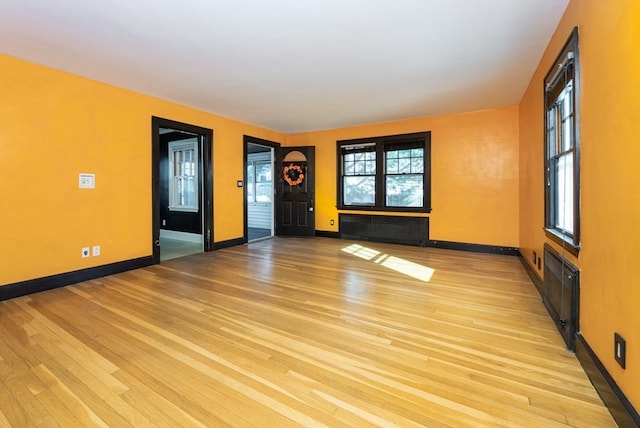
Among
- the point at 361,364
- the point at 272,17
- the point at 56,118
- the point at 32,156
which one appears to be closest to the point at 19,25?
the point at 56,118

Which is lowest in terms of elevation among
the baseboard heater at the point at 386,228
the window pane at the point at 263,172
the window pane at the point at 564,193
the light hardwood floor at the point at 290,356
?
the light hardwood floor at the point at 290,356

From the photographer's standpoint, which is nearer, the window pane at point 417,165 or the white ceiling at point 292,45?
the white ceiling at point 292,45

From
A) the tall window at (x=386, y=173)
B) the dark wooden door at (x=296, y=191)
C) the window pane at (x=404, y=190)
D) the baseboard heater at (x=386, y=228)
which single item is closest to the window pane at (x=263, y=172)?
the dark wooden door at (x=296, y=191)

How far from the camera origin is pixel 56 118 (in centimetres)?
338

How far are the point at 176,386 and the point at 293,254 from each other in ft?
11.6

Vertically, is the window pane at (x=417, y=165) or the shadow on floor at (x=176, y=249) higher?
the window pane at (x=417, y=165)

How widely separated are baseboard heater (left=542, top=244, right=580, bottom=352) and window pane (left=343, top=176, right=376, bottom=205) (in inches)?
151

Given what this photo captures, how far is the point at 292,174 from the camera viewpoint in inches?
279

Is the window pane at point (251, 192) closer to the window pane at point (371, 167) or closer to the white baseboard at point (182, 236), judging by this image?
the white baseboard at point (182, 236)

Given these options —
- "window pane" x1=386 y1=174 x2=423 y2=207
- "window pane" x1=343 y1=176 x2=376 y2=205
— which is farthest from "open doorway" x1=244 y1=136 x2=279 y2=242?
"window pane" x1=386 y1=174 x2=423 y2=207

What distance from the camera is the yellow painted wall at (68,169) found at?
10.1 feet

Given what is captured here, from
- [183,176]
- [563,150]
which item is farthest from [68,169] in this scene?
[563,150]

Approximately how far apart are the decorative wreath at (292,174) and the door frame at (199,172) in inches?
83.2

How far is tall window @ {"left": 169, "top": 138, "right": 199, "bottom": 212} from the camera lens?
6.61 meters
